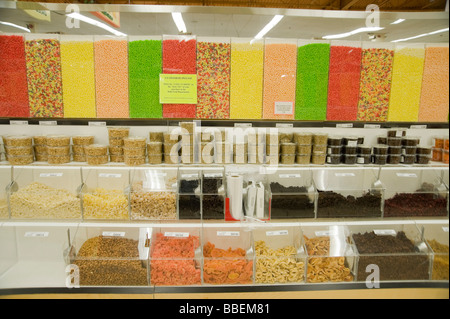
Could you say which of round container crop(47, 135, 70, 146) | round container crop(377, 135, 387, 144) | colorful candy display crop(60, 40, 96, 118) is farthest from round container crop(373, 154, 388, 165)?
round container crop(47, 135, 70, 146)

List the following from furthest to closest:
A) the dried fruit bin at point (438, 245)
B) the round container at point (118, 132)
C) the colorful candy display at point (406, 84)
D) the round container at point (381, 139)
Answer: the round container at point (381, 139) < the round container at point (118, 132) < the colorful candy display at point (406, 84) < the dried fruit bin at point (438, 245)

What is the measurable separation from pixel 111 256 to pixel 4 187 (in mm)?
1018

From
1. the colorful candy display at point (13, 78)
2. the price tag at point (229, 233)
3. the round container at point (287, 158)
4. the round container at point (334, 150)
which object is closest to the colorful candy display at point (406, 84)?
the round container at point (334, 150)

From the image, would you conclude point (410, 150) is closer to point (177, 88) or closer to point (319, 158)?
point (319, 158)

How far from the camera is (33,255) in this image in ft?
8.95

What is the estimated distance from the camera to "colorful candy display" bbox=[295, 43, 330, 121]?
238 centimetres

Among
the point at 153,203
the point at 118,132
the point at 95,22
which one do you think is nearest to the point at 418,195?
the point at 153,203

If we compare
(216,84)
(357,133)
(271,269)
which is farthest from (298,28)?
(271,269)

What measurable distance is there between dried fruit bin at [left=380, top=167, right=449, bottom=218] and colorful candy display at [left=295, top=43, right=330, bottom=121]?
0.81 meters

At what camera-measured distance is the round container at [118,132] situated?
247 cm

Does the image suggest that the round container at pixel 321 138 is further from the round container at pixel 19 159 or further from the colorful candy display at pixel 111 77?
the round container at pixel 19 159

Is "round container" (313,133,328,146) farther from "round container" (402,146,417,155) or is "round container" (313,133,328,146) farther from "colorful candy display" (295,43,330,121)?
"round container" (402,146,417,155)

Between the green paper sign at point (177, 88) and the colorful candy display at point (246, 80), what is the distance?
311mm

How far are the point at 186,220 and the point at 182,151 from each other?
557mm
